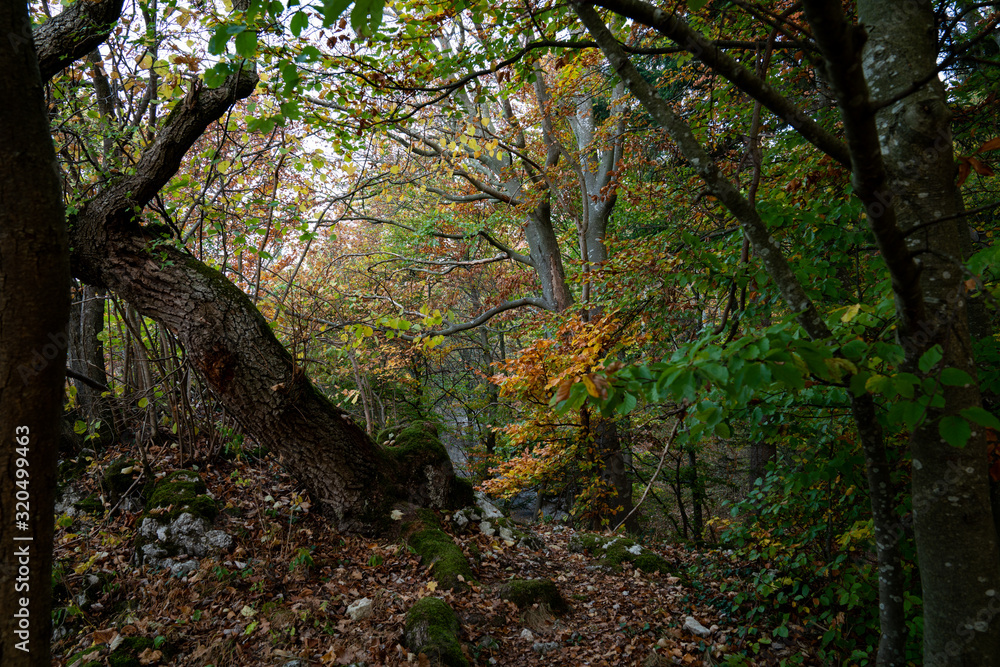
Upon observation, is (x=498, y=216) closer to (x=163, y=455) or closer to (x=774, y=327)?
(x=163, y=455)

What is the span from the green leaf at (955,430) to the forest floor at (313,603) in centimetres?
302

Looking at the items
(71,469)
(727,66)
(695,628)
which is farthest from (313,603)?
(727,66)

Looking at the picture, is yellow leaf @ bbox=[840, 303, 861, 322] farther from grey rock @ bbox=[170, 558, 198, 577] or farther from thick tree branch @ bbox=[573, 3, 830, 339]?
grey rock @ bbox=[170, 558, 198, 577]

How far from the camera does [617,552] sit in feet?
19.5

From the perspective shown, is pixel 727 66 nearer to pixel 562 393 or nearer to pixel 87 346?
pixel 562 393

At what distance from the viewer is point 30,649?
1.36 metres

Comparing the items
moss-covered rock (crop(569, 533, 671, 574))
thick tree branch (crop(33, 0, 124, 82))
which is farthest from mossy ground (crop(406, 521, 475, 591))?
thick tree branch (crop(33, 0, 124, 82))

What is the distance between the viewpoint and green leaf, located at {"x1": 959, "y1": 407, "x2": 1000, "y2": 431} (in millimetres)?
1498

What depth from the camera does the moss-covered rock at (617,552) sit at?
5707 millimetres

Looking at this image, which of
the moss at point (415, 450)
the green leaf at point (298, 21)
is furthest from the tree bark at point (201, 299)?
the green leaf at point (298, 21)

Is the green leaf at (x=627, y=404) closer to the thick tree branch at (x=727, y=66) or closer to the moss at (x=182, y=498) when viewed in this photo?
the thick tree branch at (x=727, y=66)

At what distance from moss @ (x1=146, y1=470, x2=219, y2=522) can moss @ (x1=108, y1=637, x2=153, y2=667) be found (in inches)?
48.6

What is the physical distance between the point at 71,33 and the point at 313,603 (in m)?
4.69

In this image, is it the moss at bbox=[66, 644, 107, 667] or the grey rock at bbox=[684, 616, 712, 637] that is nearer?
the moss at bbox=[66, 644, 107, 667]
